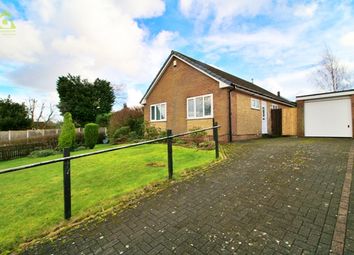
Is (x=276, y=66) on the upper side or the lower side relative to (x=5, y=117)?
upper

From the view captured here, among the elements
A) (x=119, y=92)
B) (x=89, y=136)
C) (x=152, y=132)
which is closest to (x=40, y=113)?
(x=119, y=92)

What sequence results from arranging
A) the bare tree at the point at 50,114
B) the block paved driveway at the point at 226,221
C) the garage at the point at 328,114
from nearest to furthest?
1. the block paved driveway at the point at 226,221
2. the garage at the point at 328,114
3. the bare tree at the point at 50,114

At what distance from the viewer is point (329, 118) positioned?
39.4 ft

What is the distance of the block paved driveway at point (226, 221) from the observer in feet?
7.58

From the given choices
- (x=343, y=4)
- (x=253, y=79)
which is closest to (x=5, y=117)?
(x=343, y=4)

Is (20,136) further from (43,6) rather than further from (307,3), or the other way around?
(307,3)

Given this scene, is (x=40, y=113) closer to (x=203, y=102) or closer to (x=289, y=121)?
(x=203, y=102)

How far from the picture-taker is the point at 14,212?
361 centimetres

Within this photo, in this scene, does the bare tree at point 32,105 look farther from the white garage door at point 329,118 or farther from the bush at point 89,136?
the white garage door at point 329,118

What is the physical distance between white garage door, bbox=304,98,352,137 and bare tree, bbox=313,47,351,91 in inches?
633

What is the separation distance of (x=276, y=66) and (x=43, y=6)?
19.0 m

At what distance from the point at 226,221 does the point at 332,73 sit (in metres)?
29.4

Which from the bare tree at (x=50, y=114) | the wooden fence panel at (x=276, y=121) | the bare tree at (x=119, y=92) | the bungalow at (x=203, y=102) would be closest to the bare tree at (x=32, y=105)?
the bare tree at (x=50, y=114)

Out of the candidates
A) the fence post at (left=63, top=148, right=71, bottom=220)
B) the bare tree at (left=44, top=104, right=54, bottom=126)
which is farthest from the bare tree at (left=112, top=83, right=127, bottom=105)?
the fence post at (left=63, top=148, right=71, bottom=220)
